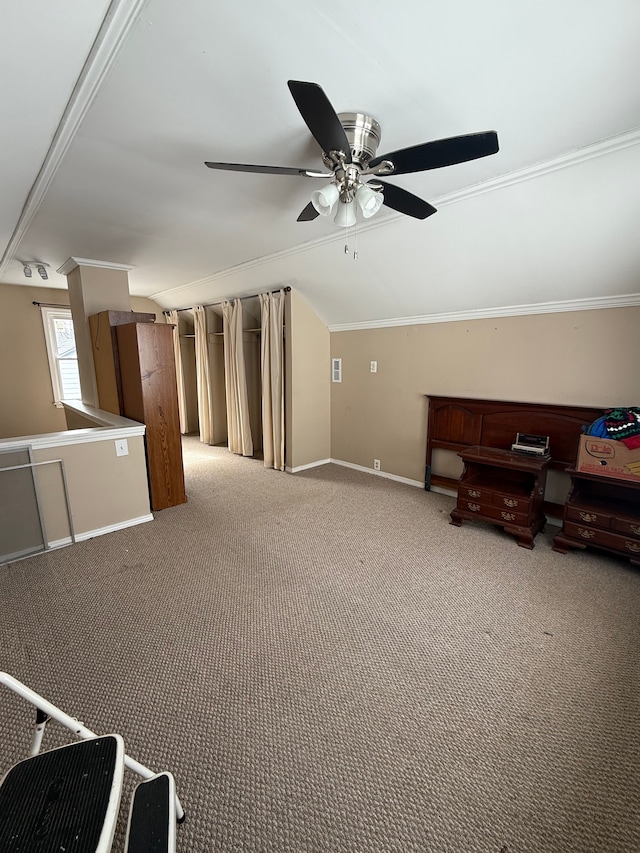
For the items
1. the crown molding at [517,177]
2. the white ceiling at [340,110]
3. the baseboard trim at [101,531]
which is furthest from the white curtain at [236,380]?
the baseboard trim at [101,531]

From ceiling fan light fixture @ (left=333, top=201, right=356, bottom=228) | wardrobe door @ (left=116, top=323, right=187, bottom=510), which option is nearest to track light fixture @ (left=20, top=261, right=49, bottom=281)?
wardrobe door @ (left=116, top=323, right=187, bottom=510)

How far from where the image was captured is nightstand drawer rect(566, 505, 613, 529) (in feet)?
→ 7.92

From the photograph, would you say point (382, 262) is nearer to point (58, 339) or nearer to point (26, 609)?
point (26, 609)

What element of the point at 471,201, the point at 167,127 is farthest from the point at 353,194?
the point at 471,201

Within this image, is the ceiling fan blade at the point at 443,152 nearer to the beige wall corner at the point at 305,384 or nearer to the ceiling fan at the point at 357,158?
the ceiling fan at the point at 357,158

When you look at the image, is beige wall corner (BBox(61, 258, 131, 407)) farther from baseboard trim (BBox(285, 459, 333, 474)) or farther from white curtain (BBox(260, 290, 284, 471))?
baseboard trim (BBox(285, 459, 333, 474))

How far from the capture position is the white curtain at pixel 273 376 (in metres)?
4.32

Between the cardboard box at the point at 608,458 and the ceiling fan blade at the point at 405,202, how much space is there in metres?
1.90

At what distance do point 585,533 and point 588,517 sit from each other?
119mm

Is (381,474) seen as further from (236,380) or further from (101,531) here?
(101,531)

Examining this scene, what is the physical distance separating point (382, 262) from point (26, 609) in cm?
358

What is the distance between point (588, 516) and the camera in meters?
2.48

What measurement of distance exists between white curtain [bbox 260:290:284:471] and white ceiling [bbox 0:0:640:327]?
106cm

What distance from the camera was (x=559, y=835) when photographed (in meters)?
1.09
